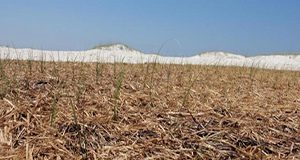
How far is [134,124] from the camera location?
3219mm

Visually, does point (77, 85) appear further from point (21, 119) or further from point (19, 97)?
point (21, 119)

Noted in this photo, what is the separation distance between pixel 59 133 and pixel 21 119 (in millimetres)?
424

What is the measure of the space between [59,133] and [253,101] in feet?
7.32

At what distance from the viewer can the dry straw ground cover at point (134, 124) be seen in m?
2.78

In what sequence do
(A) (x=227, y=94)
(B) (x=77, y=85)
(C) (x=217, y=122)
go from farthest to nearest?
(A) (x=227, y=94), (B) (x=77, y=85), (C) (x=217, y=122)

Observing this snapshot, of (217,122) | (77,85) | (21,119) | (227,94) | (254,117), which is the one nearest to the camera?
(21,119)

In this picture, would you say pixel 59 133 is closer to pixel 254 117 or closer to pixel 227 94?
pixel 254 117

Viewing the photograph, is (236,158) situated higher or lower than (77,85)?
lower

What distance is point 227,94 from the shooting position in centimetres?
482

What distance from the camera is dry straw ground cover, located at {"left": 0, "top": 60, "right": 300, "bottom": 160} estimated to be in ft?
9.12

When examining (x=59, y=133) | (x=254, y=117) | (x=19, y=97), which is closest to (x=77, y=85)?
(x=19, y=97)

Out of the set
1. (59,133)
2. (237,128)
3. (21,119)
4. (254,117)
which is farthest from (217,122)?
(21,119)

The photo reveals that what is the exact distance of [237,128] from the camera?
3.29 meters

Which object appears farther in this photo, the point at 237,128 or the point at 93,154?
the point at 237,128
